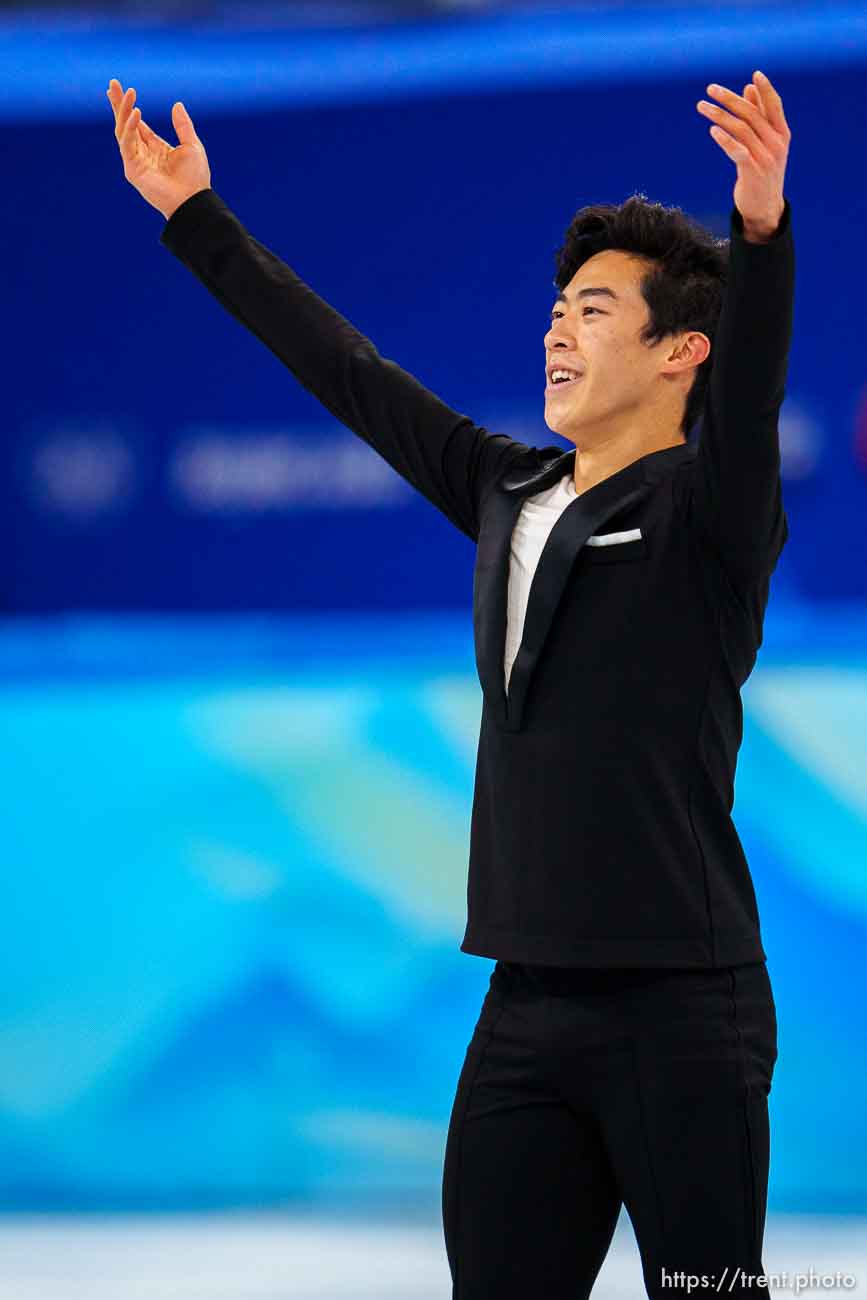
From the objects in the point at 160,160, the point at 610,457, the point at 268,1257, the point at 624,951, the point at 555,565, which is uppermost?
the point at 160,160

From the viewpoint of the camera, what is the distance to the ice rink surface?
3303mm

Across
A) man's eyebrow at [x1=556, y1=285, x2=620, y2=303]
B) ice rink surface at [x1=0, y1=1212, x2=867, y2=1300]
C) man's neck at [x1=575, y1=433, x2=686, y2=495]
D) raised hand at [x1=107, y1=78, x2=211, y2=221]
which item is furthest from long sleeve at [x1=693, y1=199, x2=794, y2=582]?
ice rink surface at [x1=0, y1=1212, x2=867, y2=1300]

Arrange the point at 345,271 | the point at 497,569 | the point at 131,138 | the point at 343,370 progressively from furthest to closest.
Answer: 1. the point at 345,271
2. the point at 131,138
3. the point at 343,370
4. the point at 497,569

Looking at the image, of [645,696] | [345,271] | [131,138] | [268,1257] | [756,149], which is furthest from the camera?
[345,271]

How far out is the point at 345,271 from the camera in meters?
4.48

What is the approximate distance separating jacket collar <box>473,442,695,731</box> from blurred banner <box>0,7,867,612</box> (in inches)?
98.7

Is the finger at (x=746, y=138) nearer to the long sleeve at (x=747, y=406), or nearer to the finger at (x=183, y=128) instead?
the long sleeve at (x=747, y=406)

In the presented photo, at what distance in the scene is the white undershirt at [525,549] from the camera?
5.79 feet

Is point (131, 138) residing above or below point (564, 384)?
above

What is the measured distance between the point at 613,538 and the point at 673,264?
0.33 meters

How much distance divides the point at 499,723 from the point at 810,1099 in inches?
86.7

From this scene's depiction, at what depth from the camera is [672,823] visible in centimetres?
166

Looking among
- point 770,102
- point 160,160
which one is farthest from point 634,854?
point 160,160

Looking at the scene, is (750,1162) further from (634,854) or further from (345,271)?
(345,271)
